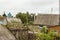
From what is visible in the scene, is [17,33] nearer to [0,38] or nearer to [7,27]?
[7,27]

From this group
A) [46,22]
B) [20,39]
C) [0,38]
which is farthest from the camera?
[46,22]

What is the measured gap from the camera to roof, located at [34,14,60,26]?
30.1 metres

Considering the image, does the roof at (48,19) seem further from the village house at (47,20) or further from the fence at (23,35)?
the fence at (23,35)

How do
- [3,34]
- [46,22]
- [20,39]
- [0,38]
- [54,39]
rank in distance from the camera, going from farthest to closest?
[46,22] < [54,39] < [20,39] < [3,34] < [0,38]

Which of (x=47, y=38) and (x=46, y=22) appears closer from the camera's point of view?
(x=47, y=38)

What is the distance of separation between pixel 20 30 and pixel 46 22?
19.5 meters

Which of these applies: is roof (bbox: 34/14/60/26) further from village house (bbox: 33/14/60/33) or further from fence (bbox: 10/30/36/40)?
fence (bbox: 10/30/36/40)

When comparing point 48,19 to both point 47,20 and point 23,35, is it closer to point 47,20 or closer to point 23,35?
point 47,20

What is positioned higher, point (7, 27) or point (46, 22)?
point (7, 27)

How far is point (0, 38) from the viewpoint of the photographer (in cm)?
961

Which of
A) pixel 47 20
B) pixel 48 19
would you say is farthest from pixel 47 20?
pixel 48 19

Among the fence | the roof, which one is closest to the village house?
the roof

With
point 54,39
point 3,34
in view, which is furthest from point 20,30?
point 54,39

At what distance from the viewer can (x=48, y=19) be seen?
31.4 metres
